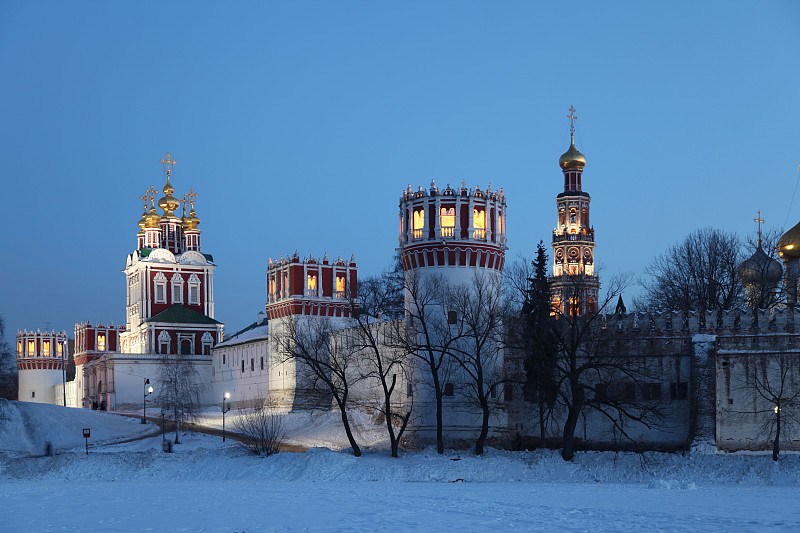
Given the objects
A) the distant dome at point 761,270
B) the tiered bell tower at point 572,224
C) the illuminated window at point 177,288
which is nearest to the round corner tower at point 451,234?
the distant dome at point 761,270

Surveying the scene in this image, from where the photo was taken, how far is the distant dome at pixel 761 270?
55188 mm

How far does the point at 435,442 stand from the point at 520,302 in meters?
7.41

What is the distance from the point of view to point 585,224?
85.9 m

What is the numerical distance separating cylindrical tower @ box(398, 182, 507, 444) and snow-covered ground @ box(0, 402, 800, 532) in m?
Result: 2.54

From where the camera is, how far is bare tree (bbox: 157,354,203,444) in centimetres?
7702

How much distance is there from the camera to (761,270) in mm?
55094

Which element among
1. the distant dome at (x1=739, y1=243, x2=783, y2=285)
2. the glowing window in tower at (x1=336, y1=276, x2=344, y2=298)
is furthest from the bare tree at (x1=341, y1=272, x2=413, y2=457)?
the distant dome at (x1=739, y1=243, x2=783, y2=285)

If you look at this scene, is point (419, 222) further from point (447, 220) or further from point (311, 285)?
point (311, 285)

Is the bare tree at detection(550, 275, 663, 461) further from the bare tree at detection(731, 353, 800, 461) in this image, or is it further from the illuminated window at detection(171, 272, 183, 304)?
the illuminated window at detection(171, 272, 183, 304)

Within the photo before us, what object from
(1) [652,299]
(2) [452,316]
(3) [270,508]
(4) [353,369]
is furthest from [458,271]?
(1) [652,299]

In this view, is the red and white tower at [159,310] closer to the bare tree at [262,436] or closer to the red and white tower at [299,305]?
the red and white tower at [299,305]

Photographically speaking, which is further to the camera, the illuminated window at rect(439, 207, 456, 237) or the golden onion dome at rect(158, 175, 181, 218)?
the golden onion dome at rect(158, 175, 181, 218)

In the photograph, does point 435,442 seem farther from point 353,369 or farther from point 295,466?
point 353,369

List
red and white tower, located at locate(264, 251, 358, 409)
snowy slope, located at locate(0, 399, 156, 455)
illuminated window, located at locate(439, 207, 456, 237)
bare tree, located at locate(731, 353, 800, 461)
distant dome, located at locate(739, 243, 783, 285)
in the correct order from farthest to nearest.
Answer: red and white tower, located at locate(264, 251, 358, 409) < distant dome, located at locate(739, 243, 783, 285) < snowy slope, located at locate(0, 399, 156, 455) < illuminated window, located at locate(439, 207, 456, 237) < bare tree, located at locate(731, 353, 800, 461)
